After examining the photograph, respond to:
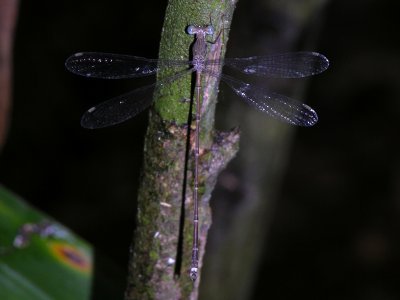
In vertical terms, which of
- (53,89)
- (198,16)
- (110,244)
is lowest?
(110,244)

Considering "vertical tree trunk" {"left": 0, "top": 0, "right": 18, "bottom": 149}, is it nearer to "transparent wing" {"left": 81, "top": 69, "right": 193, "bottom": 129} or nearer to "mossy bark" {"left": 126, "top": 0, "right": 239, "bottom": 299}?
"transparent wing" {"left": 81, "top": 69, "right": 193, "bottom": 129}

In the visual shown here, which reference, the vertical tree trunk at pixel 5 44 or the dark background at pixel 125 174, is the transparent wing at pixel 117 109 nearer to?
the vertical tree trunk at pixel 5 44

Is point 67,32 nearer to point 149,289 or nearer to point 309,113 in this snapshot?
point 309,113

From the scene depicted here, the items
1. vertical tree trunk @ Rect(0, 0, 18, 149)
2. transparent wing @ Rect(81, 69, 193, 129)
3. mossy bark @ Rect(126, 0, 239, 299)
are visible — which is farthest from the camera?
vertical tree trunk @ Rect(0, 0, 18, 149)

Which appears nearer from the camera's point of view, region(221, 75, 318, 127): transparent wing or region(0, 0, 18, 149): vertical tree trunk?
region(221, 75, 318, 127): transparent wing

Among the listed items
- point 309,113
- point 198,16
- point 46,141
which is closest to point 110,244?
point 46,141

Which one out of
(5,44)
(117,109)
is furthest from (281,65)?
(5,44)

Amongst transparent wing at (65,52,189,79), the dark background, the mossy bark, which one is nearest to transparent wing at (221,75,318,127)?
transparent wing at (65,52,189,79)
